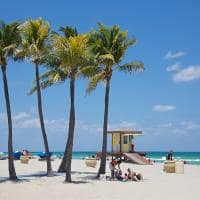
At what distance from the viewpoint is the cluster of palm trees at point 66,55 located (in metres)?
25.8

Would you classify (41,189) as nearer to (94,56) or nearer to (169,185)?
(169,185)

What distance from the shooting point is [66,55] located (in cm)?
2553

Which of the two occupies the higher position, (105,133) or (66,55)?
(66,55)

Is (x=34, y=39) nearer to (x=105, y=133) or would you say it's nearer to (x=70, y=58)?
(x=70, y=58)

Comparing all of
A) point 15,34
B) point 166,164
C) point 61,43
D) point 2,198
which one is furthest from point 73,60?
point 166,164

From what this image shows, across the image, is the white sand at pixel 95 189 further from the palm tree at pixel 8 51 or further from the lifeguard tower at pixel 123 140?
the lifeguard tower at pixel 123 140

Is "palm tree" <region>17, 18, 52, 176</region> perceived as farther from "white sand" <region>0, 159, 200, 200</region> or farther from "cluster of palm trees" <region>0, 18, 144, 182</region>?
"white sand" <region>0, 159, 200, 200</region>

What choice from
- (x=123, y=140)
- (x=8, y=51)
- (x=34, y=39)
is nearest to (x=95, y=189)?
(x=8, y=51)

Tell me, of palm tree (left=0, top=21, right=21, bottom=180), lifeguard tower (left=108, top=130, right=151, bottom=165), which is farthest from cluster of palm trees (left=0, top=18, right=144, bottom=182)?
lifeguard tower (left=108, top=130, right=151, bottom=165)

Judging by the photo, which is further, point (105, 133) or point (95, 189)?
point (105, 133)

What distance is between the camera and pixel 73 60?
25672 mm

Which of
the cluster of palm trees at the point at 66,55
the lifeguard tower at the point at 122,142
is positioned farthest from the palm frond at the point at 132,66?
the lifeguard tower at the point at 122,142

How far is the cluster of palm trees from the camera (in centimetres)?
2581

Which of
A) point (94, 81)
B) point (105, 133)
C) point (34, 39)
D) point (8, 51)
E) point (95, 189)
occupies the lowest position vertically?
point (95, 189)
